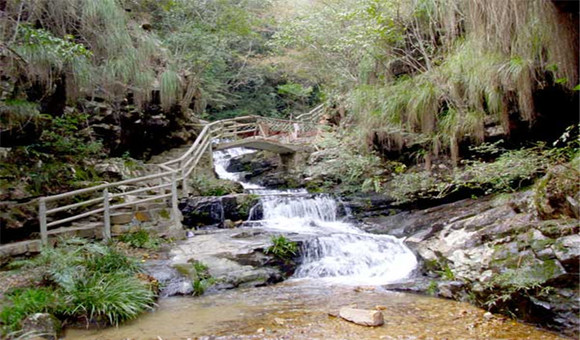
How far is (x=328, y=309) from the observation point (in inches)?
173

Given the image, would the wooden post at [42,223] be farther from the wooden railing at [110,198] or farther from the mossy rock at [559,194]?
the mossy rock at [559,194]

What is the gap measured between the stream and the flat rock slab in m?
0.07

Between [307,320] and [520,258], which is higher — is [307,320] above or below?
below

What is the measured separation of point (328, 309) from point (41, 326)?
9.10ft

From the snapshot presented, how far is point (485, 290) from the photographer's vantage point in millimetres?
4199

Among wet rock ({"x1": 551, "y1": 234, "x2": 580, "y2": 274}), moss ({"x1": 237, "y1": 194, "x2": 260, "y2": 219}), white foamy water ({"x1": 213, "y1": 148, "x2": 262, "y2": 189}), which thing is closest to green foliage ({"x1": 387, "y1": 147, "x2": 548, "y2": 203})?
wet rock ({"x1": 551, "y1": 234, "x2": 580, "y2": 274})

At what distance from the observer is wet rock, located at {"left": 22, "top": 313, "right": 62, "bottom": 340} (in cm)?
353

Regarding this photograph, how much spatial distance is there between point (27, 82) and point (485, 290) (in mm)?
6593

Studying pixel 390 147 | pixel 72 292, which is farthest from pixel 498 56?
pixel 72 292

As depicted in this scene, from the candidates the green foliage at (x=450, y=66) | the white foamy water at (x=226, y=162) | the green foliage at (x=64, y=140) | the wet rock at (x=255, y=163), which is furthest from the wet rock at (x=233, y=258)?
the wet rock at (x=255, y=163)

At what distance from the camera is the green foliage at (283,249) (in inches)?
249

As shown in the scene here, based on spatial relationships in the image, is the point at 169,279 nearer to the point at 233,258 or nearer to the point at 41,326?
the point at 233,258

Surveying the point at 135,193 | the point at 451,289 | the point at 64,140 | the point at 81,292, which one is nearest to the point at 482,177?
the point at 451,289

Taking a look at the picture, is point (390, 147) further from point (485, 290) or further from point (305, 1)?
point (305, 1)
